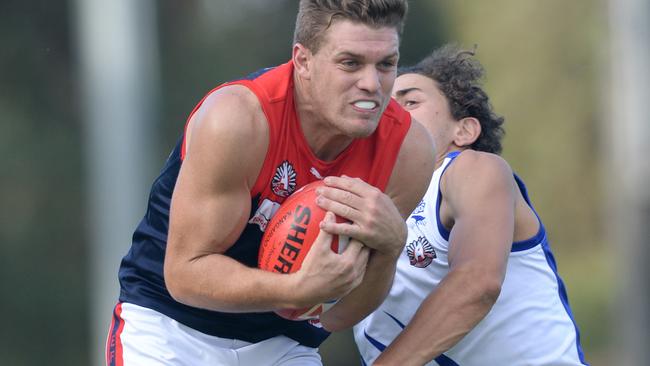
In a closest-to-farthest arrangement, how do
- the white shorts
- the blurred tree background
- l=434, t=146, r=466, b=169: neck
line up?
the white shorts → l=434, t=146, r=466, b=169: neck → the blurred tree background

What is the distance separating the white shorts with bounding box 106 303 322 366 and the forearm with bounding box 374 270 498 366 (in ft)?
2.07

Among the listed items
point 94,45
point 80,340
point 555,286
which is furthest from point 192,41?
point 555,286

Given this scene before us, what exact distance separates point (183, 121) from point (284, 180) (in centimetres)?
1224

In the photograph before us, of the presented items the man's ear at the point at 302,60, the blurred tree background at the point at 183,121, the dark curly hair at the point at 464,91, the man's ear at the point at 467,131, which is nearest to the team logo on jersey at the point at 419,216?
the man's ear at the point at 467,131

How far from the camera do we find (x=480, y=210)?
496 centimetres

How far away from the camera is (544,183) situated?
21656 millimetres

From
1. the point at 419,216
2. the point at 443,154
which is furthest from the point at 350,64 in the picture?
the point at 443,154

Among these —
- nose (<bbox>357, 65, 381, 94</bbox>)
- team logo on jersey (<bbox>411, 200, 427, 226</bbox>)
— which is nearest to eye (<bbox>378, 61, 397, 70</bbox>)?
nose (<bbox>357, 65, 381, 94</bbox>)

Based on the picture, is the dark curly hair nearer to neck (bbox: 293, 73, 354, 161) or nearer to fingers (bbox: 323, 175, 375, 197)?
neck (bbox: 293, 73, 354, 161)

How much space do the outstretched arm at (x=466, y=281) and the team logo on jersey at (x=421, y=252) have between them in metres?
0.32

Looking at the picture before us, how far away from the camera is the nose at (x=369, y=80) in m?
4.45

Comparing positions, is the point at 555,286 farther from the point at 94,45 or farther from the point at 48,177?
the point at 48,177

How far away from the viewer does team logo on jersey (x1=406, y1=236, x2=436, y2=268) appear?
17.6ft

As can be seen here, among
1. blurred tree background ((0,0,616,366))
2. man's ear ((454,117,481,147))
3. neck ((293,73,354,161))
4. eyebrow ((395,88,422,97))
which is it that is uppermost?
neck ((293,73,354,161))
